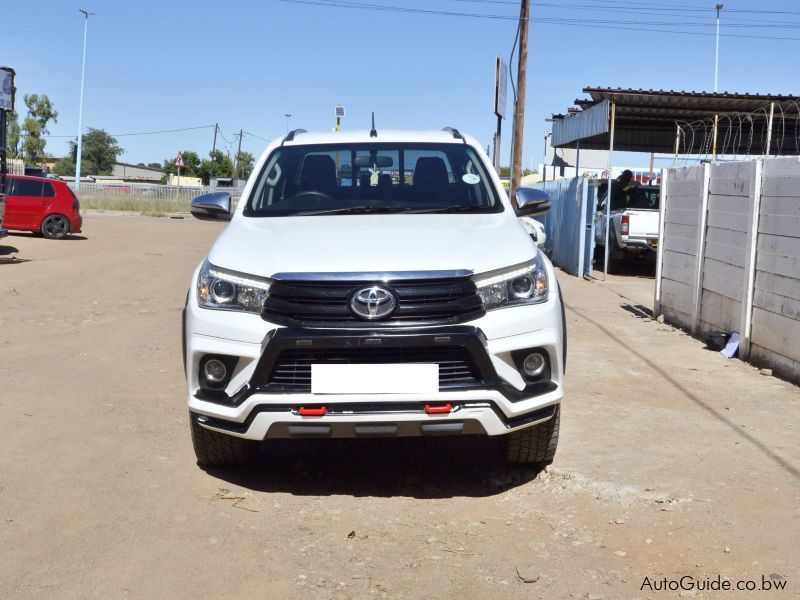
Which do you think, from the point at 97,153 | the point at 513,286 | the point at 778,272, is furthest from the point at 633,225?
the point at 97,153

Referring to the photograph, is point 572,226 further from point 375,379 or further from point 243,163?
point 243,163

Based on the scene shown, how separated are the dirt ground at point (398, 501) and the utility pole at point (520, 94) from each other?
1456 centimetres

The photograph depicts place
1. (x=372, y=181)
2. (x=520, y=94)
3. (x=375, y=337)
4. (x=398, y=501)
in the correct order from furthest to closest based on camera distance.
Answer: (x=520, y=94) → (x=372, y=181) → (x=398, y=501) → (x=375, y=337)

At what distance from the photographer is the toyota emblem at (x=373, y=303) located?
4293 millimetres

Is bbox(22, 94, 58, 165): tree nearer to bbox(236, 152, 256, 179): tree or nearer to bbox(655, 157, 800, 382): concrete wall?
bbox(236, 152, 256, 179): tree

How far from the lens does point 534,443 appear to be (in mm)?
4918

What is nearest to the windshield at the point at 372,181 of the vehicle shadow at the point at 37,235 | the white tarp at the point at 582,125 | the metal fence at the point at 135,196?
the white tarp at the point at 582,125

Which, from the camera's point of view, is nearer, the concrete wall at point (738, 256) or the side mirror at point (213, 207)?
the side mirror at point (213, 207)

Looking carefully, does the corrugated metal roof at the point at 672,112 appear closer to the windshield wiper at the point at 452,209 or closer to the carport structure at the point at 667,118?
the carport structure at the point at 667,118

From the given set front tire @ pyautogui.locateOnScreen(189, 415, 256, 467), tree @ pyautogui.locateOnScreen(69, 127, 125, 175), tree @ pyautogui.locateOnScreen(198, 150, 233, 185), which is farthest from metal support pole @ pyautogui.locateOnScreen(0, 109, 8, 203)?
tree @ pyautogui.locateOnScreen(69, 127, 125, 175)

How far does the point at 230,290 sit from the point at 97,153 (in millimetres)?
133555

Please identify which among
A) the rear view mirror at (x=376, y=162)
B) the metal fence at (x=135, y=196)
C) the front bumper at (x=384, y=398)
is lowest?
the front bumper at (x=384, y=398)

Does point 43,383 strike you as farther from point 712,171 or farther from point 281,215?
point 712,171

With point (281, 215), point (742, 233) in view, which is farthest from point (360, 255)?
point (742, 233)
